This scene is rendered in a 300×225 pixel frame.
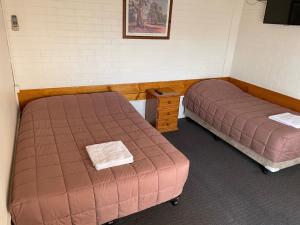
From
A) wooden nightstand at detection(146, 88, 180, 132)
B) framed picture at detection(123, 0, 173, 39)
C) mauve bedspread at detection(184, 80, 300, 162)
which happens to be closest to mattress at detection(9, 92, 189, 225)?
wooden nightstand at detection(146, 88, 180, 132)

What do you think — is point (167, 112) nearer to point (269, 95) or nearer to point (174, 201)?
point (174, 201)

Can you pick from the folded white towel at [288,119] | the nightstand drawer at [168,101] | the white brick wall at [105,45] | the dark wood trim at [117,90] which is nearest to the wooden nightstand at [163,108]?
the nightstand drawer at [168,101]

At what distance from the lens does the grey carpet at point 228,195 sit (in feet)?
6.40

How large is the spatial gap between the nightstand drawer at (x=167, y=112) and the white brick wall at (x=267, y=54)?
1.37 m

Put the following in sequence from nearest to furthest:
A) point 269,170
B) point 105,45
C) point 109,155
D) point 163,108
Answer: point 109,155 → point 269,170 → point 105,45 → point 163,108

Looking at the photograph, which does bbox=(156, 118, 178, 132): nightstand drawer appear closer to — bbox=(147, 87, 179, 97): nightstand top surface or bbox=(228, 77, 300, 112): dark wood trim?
bbox=(147, 87, 179, 97): nightstand top surface

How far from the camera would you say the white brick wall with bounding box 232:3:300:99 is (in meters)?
3.04

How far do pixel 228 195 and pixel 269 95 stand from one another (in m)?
1.80

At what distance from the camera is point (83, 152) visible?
1878 millimetres

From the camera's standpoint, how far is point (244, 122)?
2.71m

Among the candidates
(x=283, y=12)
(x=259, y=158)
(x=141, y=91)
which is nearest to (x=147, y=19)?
(x=141, y=91)

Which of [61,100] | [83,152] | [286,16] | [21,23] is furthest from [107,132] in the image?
[286,16]

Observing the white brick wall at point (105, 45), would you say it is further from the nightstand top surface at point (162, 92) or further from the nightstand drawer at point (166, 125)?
the nightstand drawer at point (166, 125)

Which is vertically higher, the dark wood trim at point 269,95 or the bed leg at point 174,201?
the dark wood trim at point 269,95
